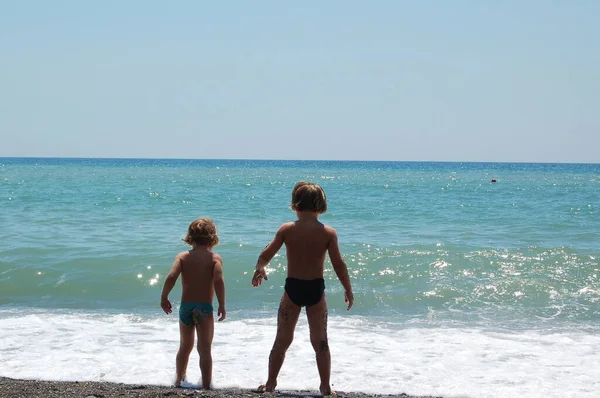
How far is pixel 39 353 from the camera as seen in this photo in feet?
21.6

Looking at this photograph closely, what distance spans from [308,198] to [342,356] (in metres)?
2.26

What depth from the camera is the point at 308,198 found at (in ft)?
16.5

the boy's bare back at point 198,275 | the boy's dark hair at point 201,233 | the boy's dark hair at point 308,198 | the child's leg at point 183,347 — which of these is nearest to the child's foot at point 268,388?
the child's leg at point 183,347

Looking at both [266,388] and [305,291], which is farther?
[266,388]

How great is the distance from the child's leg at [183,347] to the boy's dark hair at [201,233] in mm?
645

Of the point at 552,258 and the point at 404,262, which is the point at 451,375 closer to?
the point at 404,262

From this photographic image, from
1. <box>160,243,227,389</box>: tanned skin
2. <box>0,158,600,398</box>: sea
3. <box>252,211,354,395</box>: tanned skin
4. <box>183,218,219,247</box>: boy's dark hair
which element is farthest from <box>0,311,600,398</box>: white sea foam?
<box>183,218,219,247</box>: boy's dark hair

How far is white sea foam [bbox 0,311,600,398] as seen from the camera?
19.3 feet

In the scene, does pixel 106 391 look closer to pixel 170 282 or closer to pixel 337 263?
pixel 170 282

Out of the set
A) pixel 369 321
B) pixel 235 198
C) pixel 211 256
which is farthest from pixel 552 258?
pixel 235 198

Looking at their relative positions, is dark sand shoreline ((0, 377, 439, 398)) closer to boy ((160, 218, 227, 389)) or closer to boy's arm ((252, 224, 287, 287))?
boy ((160, 218, 227, 389))

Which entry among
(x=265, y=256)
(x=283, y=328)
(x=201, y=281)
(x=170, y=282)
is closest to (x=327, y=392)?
(x=283, y=328)

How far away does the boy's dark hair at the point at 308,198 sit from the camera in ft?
16.5

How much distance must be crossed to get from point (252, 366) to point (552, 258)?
762 centimetres
